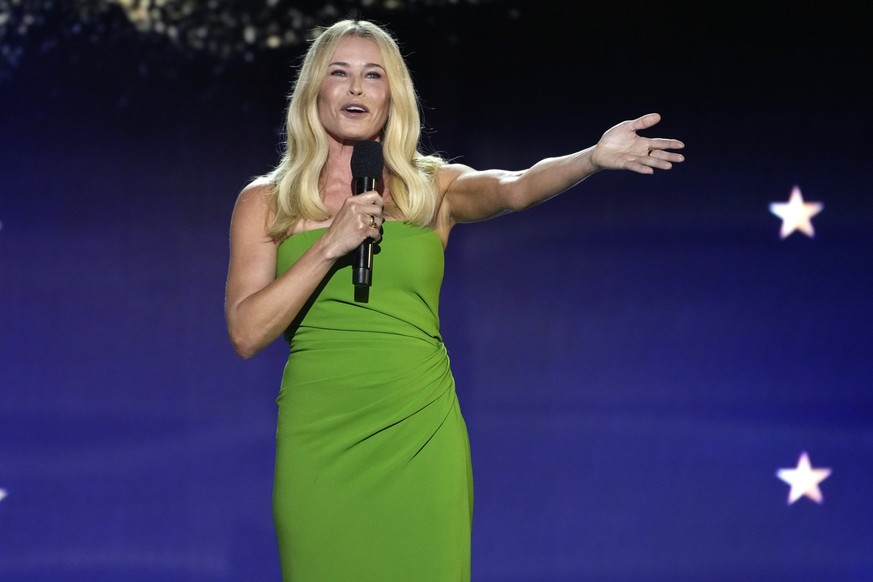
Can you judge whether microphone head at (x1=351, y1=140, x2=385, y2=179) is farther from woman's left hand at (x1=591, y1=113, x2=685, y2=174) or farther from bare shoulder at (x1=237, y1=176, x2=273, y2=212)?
woman's left hand at (x1=591, y1=113, x2=685, y2=174)

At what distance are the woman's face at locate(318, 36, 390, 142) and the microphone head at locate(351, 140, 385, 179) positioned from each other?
13 cm

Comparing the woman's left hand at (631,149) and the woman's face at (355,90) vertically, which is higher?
the woman's face at (355,90)

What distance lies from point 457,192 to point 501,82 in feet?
4.47

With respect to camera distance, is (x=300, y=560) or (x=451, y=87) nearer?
(x=300, y=560)

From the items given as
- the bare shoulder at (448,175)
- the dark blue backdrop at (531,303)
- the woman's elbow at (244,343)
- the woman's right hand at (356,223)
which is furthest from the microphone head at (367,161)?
the dark blue backdrop at (531,303)

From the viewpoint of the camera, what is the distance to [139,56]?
3.49 m

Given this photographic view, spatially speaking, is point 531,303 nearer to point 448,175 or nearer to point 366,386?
point 448,175

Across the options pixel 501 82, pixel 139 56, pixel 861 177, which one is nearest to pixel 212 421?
pixel 139 56

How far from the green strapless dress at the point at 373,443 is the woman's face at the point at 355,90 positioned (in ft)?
0.72

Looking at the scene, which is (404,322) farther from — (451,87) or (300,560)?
(451,87)

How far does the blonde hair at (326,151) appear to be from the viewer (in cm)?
214

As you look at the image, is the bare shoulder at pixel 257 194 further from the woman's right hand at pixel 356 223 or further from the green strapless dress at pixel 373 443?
the woman's right hand at pixel 356 223

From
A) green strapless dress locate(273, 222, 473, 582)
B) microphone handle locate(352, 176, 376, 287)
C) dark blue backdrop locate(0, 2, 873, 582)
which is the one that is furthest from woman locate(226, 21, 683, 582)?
dark blue backdrop locate(0, 2, 873, 582)

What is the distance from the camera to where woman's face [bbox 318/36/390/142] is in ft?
7.06
